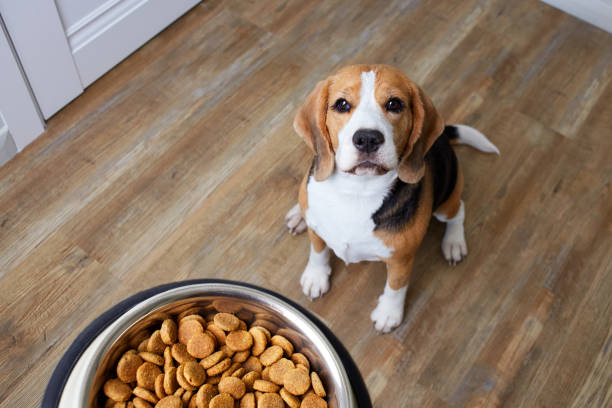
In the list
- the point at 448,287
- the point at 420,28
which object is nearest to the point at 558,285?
the point at 448,287

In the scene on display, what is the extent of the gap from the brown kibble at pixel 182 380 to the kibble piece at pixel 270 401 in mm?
164

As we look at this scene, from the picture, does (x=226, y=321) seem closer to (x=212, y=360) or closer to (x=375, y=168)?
(x=212, y=360)

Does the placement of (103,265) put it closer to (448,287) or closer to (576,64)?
(448,287)

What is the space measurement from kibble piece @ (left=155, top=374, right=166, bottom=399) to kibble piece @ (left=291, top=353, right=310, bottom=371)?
11.6 inches

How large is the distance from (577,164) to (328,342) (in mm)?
1969

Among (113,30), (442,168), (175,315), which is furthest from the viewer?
(113,30)

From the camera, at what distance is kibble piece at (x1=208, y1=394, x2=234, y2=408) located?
1263mm

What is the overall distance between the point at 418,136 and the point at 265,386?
0.80 m

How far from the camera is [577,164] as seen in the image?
8.80ft

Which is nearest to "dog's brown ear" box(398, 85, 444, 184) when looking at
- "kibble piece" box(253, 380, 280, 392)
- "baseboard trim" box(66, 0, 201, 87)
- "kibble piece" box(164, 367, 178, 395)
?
"kibble piece" box(253, 380, 280, 392)

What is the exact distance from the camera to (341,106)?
158cm

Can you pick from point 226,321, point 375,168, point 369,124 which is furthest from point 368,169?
point 226,321

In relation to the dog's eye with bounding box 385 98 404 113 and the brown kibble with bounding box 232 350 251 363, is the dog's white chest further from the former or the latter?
the brown kibble with bounding box 232 350 251 363

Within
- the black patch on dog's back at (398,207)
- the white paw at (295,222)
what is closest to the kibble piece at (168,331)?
the black patch on dog's back at (398,207)
